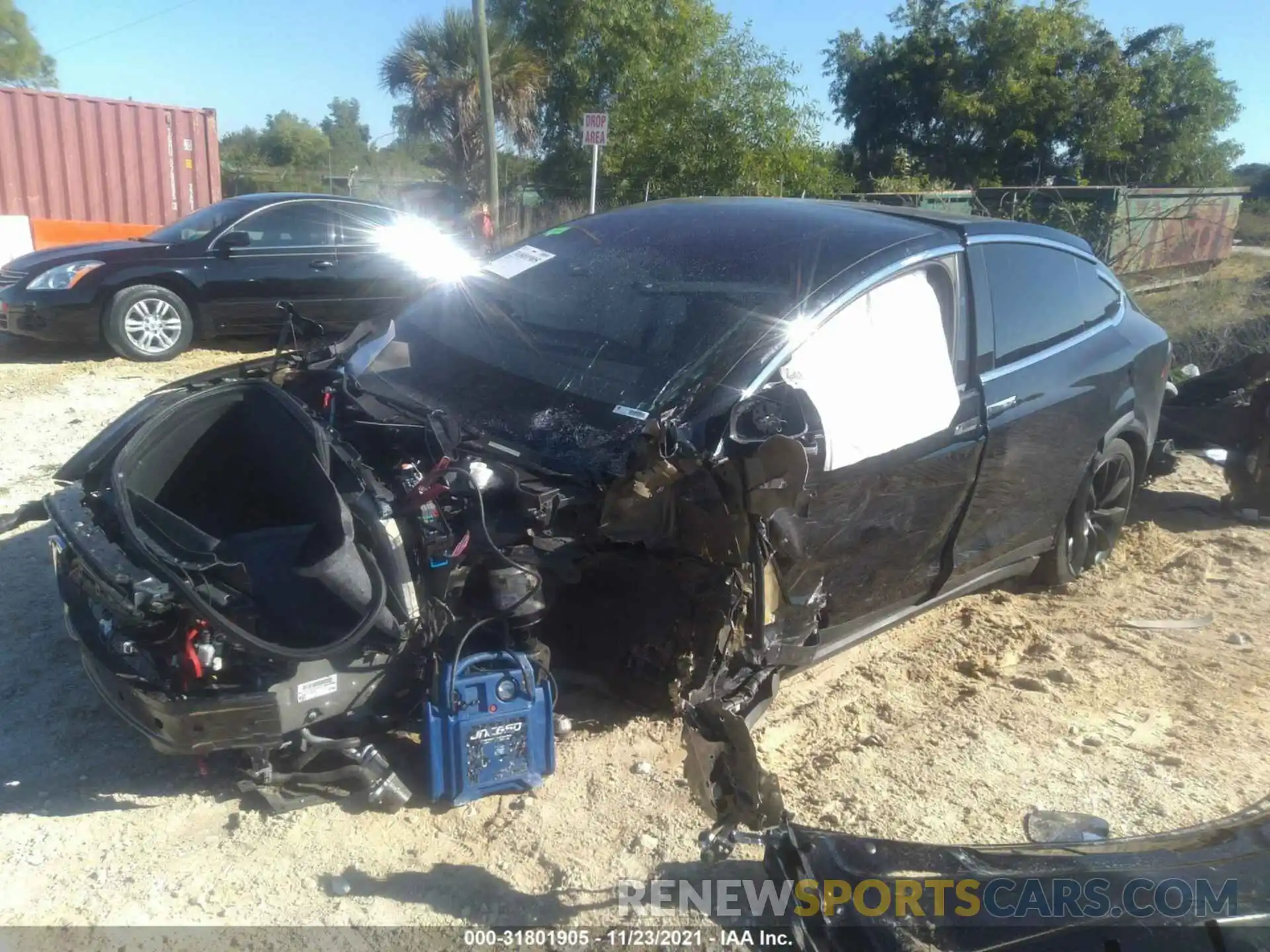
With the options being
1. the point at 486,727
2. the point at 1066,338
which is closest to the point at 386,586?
the point at 486,727

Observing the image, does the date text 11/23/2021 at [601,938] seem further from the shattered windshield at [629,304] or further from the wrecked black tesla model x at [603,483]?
the shattered windshield at [629,304]

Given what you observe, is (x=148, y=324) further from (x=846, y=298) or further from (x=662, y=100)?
(x=662, y=100)

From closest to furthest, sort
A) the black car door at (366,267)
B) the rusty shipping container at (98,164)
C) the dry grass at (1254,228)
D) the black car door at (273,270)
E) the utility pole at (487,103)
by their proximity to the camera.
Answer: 1. the black car door at (273,270)
2. the black car door at (366,267)
3. the rusty shipping container at (98,164)
4. the utility pole at (487,103)
5. the dry grass at (1254,228)

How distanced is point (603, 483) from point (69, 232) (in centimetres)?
1229

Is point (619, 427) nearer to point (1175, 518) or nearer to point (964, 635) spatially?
point (964, 635)

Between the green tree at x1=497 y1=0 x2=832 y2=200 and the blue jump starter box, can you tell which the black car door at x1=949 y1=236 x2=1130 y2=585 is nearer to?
the blue jump starter box

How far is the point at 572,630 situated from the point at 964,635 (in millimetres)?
2005

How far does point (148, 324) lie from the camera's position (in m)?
8.77

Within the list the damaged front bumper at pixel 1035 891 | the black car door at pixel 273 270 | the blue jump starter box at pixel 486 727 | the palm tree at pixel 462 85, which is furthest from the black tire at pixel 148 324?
the palm tree at pixel 462 85

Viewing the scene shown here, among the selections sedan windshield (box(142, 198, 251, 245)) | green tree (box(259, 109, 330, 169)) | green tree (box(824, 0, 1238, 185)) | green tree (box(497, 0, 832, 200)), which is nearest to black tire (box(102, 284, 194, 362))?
sedan windshield (box(142, 198, 251, 245))

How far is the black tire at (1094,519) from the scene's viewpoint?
4.68 metres

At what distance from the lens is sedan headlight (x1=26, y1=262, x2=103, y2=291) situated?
8.41m

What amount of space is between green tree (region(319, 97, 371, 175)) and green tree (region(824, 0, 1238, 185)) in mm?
19887

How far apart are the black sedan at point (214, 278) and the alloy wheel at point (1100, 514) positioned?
6.24 meters
